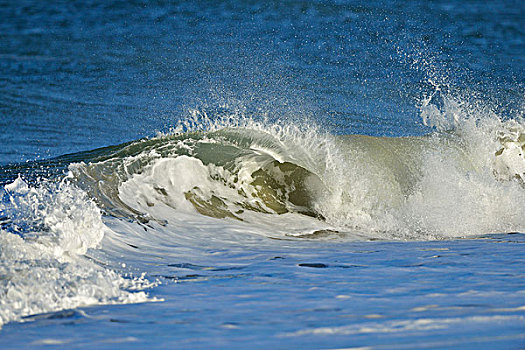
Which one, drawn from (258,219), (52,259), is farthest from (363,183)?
(52,259)

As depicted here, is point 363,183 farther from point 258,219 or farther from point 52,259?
point 52,259

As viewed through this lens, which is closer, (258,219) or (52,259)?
(52,259)

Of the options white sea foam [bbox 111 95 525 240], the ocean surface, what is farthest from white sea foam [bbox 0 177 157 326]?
white sea foam [bbox 111 95 525 240]

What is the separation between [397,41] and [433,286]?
59.5 ft

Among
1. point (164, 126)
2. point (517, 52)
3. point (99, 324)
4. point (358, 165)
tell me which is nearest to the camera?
point (99, 324)

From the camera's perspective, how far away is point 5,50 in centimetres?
1897

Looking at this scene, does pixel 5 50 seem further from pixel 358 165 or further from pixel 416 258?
pixel 416 258

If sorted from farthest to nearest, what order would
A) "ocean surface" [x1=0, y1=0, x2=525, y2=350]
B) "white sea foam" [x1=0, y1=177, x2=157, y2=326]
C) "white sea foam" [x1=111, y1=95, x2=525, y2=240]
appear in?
"white sea foam" [x1=111, y1=95, x2=525, y2=240]
"white sea foam" [x1=0, y1=177, x2=157, y2=326]
"ocean surface" [x1=0, y1=0, x2=525, y2=350]

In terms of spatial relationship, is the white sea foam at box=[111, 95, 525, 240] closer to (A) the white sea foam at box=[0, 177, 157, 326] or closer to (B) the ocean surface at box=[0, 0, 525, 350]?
(B) the ocean surface at box=[0, 0, 525, 350]

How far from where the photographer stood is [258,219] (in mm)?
5312

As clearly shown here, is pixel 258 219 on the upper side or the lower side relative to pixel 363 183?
lower

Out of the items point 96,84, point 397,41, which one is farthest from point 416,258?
point 397,41

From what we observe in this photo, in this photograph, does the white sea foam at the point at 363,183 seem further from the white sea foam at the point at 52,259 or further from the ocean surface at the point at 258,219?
the white sea foam at the point at 52,259

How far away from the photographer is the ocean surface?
2484 millimetres
